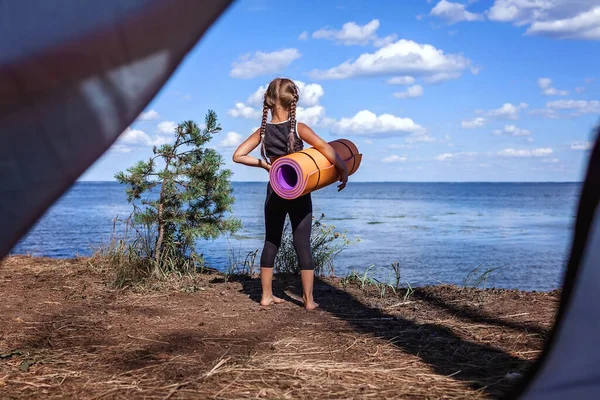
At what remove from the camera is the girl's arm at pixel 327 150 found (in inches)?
189

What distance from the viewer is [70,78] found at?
1.14 meters

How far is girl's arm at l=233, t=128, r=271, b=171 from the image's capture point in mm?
5121

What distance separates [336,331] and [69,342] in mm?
1881

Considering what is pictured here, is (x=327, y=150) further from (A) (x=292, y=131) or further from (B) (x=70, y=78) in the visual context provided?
(B) (x=70, y=78)

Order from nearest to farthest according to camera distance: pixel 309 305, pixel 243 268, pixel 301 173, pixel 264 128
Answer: pixel 301 173, pixel 264 128, pixel 309 305, pixel 243 268

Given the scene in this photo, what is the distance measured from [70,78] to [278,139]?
13.1 feet

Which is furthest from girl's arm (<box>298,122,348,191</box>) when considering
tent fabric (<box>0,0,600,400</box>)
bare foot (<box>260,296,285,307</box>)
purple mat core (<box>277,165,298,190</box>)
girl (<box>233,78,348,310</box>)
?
tent fabric (<box>0,0,600,400</box>)

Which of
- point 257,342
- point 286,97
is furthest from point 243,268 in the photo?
point 257,342

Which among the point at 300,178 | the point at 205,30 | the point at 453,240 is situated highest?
the point at 205,30

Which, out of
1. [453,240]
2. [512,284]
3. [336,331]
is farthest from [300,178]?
[453,240]

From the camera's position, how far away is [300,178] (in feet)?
15.1

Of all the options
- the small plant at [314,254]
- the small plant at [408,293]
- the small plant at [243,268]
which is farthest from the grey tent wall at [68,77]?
the small plant at [314,254]

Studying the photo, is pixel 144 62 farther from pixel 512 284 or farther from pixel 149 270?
pixel 512 284

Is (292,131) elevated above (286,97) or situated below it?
below
